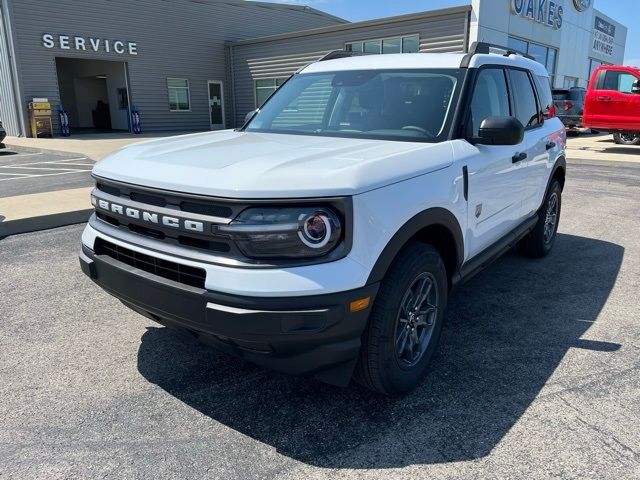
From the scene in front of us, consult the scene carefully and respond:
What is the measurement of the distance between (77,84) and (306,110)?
2766 centimetres

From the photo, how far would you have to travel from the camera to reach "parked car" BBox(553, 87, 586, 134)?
19.7 metres

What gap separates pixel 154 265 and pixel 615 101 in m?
16.0

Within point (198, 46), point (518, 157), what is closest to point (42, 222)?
point (518, 157)

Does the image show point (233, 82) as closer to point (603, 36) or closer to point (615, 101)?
point (615, 101)

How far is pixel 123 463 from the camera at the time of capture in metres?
2.42

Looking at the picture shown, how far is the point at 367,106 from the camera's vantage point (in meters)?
3.70

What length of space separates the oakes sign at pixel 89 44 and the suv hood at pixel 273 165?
20531mm

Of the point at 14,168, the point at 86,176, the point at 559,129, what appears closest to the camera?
the point at 559,129

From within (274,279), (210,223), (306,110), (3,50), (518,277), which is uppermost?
(3,50)

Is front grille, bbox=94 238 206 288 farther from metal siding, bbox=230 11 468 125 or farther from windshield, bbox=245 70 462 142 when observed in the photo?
metal siding, bbox=230 11 468 125

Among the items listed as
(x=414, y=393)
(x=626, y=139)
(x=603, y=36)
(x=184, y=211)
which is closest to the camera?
(x=184, y=211)

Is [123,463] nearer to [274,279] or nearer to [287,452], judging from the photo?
[287,452]

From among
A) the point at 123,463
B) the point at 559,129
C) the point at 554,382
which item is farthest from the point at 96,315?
the point at 559,129

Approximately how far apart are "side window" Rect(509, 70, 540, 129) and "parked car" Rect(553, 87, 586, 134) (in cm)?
1666
